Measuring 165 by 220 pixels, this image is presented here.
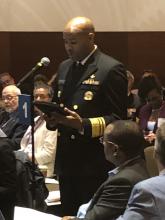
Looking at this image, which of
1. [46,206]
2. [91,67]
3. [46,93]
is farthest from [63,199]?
[46,93]

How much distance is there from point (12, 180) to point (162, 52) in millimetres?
5388

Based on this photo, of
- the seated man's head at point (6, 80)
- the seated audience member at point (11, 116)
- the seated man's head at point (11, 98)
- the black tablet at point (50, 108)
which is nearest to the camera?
the black tablet at point (50, 108)

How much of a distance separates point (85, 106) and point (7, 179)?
61 centimetres

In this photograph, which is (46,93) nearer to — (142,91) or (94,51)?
(142,91)

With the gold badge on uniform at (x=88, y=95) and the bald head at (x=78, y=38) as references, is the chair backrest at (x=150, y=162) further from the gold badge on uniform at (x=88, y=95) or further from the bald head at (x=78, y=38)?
the bald head at (x=78, y=38)

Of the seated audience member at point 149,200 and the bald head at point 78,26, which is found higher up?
the bald head at point 78,26

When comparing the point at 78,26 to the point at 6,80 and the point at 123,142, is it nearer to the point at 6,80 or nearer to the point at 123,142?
the point at 123,142

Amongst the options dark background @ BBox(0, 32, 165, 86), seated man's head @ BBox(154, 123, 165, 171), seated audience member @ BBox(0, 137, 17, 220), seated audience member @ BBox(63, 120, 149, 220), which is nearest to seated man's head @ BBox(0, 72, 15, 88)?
dark background @ BBox(0, 32, 165, 86)

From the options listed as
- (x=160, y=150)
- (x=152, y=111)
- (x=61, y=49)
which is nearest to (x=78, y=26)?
(x=160, y=150)

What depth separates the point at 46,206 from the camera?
3.54 meters

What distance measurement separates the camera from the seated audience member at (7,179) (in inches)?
121

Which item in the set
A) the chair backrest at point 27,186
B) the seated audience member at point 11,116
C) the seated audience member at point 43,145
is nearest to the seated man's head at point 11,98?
the seated audience member at point 11,116

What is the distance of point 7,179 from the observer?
310 centimetres

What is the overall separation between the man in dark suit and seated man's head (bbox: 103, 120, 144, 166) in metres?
0.41
